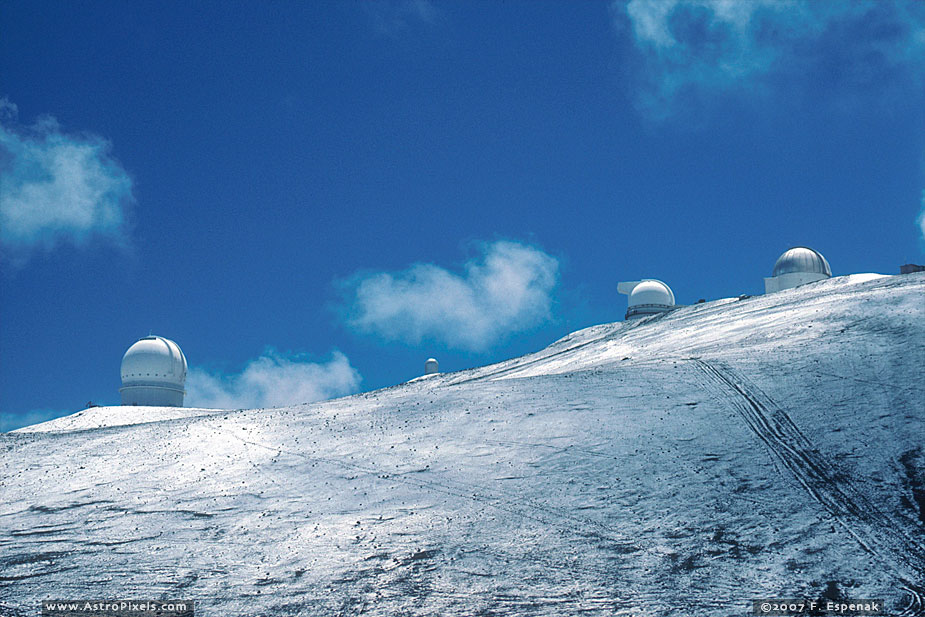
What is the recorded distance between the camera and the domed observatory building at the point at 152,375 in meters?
47.0

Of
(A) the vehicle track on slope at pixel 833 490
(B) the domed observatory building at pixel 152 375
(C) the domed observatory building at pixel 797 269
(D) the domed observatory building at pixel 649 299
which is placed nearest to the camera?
(A) the vehicle track on slope at pixel 833 490

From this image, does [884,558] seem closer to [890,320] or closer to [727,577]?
[727,577]

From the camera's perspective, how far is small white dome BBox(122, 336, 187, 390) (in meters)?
47.2

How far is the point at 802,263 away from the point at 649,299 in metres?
9.36

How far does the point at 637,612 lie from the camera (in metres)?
10.0

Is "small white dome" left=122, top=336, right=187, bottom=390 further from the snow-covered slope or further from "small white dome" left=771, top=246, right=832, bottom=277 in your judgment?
"small white dome" left=771, top=246, right=832, bottom=277

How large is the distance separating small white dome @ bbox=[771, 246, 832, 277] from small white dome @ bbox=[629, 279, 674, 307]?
270 inches

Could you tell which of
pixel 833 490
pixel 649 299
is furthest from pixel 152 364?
pixel 833 490

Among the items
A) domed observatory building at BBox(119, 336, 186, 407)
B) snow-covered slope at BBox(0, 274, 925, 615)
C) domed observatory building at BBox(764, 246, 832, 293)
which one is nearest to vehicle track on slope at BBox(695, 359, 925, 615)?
snow-covered slope at BBox(0, 274, 925, 615)

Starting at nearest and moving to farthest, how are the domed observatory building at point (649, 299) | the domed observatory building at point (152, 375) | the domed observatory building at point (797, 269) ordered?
the domed observatory building at point (797, 269) → the domed observatory building at point (152, 375) → the domed observatory building at point (649, 299)

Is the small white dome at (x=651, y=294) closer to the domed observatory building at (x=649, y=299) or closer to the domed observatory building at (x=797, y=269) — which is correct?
the domed observatory building at (x=649, y=299)

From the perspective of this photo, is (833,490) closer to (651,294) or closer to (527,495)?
(527,495)

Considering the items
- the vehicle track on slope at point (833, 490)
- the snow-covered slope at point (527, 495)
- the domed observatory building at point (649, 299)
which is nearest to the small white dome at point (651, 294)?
the domed observatory building at point (649, 299)

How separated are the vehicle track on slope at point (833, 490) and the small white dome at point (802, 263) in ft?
94.9
